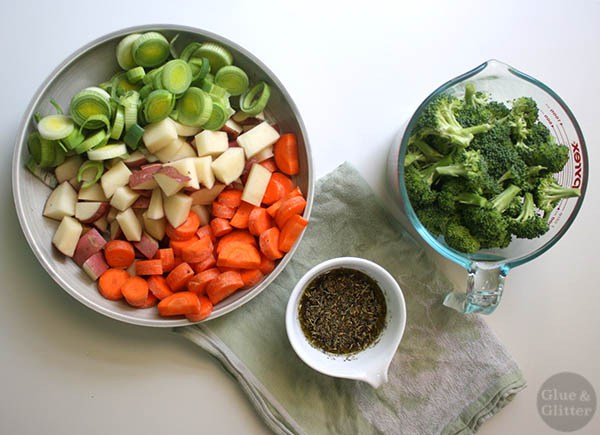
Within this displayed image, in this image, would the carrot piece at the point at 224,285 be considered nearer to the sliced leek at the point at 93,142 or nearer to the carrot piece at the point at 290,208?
the carrot piece at the point at 290,208

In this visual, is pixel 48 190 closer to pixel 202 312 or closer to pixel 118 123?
pixel 118 123

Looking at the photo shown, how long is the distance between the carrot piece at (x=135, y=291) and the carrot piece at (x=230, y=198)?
1.14ft

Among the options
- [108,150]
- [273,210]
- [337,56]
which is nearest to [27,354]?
[108,150]

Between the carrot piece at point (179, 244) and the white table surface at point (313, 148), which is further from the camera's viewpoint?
the white table surface at point (313, 148)

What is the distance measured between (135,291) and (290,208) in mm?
534

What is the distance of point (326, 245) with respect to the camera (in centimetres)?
167

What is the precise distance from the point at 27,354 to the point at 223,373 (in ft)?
2.13

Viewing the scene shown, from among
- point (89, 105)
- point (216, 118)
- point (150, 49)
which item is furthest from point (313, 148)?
point (89, 105)

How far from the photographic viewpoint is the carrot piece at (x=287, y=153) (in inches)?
61.5

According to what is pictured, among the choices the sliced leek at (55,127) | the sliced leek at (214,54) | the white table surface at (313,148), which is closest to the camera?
the sliced leek at (55,127)

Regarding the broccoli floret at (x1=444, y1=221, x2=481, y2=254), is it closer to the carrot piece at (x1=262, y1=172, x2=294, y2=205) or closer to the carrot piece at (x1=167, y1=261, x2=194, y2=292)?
the carrot piece at (x1=262, y1=172, x2=294, y2=205)

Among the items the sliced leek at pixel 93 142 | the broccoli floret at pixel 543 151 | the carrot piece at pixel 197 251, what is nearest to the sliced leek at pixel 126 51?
the sliced leek at pixel 93 142

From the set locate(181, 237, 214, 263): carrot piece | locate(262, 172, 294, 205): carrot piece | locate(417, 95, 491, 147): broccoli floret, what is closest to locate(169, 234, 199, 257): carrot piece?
locate(181, 237, 214, 263): carrot piece

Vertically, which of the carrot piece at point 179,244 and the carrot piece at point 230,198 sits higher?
the carrot piece at point 230,198
